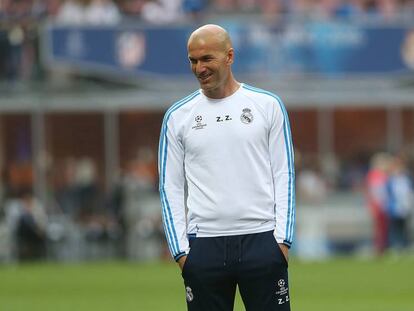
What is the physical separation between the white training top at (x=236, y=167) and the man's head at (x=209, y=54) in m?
0.20

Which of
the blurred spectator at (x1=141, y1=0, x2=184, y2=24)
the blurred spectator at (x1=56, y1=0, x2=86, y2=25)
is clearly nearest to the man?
the blurred spectator at (x1=141, y1=0, x2=184, y2=24)

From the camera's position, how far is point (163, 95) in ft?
105

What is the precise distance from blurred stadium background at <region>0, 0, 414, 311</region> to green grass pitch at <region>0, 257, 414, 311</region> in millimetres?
3026

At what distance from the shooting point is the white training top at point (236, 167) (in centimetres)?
705

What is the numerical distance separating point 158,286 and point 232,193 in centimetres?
1425

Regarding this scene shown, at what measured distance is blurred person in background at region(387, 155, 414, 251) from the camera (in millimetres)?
28859

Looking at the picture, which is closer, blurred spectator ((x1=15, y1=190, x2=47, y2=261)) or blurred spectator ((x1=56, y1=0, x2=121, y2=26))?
blurred spectator ((x1=15, y1=190, x2=47, y2=261))

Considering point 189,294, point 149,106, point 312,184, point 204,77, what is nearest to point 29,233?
point 149,106

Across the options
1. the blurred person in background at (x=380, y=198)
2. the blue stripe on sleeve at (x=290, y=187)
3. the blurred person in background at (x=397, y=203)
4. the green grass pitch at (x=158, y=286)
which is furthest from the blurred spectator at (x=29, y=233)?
the blue stripe on sleeve at (x=290, y=187)

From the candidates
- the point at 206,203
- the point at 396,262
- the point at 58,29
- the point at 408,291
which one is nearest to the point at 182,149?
the point at 206,203

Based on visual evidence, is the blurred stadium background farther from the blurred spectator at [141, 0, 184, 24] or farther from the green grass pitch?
the green grass pitch

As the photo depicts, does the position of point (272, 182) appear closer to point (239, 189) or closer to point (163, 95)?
point (239, 189)

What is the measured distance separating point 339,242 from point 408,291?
12.6 meters

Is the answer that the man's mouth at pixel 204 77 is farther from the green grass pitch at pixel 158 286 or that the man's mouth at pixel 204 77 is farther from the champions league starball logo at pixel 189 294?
the green grass pitch at pixel 158 286
